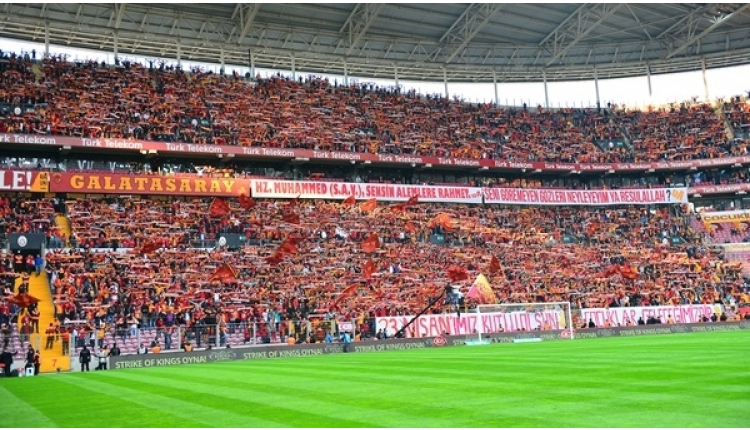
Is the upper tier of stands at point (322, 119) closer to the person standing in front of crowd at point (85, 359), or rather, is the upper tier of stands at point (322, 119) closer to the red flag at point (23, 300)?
the red flag at point (23, 300)

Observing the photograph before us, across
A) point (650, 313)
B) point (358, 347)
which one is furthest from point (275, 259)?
point (650, 313)

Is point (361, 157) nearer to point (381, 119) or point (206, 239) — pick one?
point (381, 119)

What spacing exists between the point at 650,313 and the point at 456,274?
476 inches

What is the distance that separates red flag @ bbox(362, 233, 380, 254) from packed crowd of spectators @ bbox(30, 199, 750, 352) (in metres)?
0.36

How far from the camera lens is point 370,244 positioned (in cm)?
4766

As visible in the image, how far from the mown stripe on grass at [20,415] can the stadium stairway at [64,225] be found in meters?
25.5

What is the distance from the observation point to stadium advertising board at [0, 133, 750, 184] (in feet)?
148

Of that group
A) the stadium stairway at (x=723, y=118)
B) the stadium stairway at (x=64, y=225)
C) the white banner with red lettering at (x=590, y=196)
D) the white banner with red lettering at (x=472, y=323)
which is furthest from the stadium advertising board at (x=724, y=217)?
the stadium stairway at (x=64, y=225)

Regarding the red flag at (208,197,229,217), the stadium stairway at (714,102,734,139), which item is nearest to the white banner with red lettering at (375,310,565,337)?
the red flag at (208,197,229,217)

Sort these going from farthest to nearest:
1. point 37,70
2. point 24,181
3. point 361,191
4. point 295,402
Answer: point 361,191 < point 37,70 < point 24,181 < point 295,402

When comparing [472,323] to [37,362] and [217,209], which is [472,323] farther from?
[37,362]

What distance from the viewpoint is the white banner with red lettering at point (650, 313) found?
44.6 metres

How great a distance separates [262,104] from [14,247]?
21.5 m

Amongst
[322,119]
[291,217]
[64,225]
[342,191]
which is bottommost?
[64,225]
